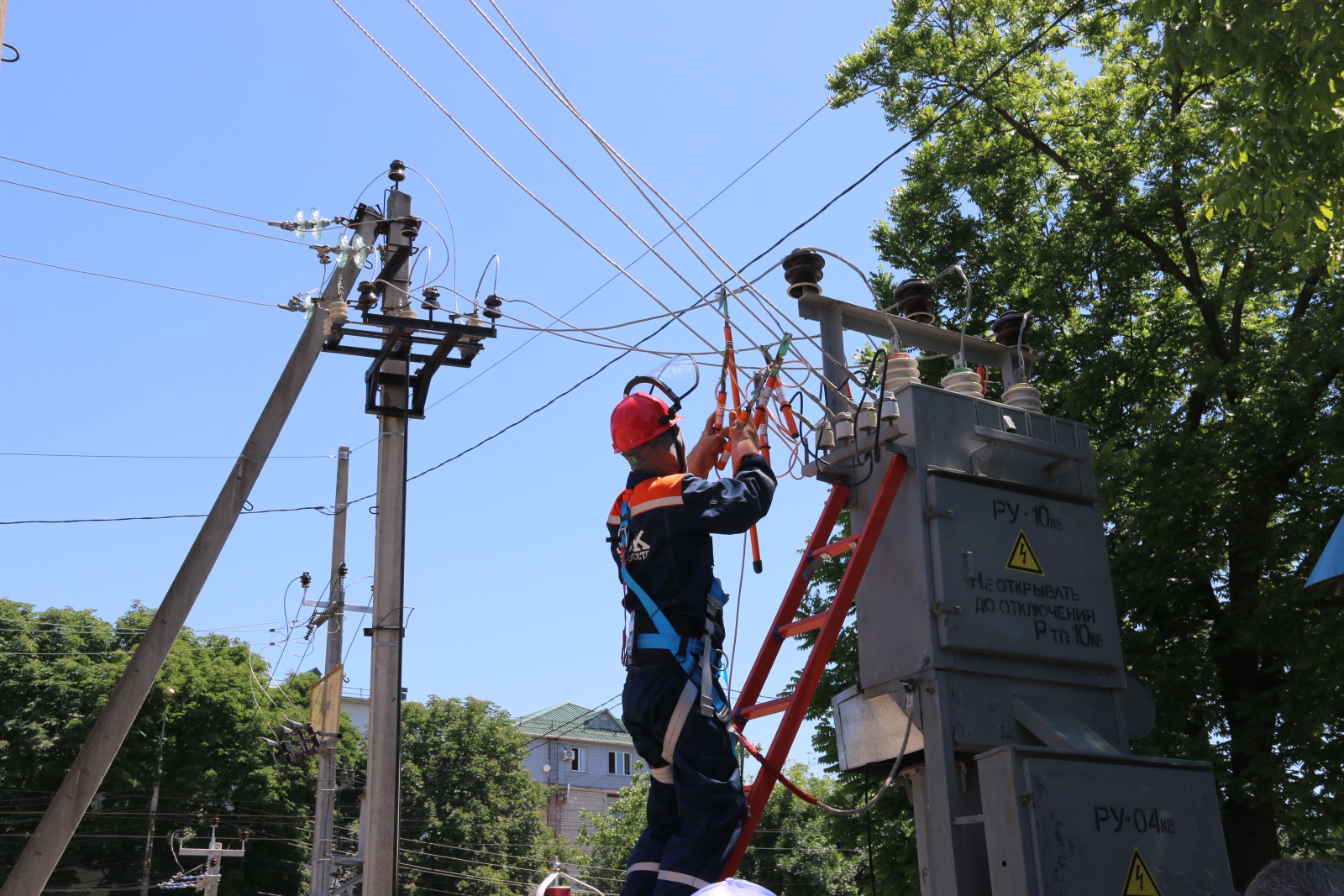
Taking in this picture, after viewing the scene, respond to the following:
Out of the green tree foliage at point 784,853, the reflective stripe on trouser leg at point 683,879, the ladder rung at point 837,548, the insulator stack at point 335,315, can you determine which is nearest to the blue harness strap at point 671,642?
the reflective stripe on trouser leg at point 683,879

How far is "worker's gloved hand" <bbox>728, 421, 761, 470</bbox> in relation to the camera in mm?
5266

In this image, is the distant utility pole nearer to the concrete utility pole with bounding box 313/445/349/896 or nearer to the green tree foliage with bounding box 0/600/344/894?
the concrete utility pole with bounding box 313/445/349/896

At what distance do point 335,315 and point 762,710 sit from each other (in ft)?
22.8

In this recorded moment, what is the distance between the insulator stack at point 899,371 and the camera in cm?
587

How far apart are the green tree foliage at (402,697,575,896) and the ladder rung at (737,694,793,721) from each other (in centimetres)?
3671

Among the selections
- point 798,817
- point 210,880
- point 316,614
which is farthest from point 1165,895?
point 798,817

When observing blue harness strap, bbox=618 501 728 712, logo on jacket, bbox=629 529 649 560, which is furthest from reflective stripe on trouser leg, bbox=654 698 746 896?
logo on jacket, bbox=629 529 649 560

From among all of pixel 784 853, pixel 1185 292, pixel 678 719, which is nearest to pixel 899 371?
pixel 678 719

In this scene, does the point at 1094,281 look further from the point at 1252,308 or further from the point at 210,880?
the point at 210,880

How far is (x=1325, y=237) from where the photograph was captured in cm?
891

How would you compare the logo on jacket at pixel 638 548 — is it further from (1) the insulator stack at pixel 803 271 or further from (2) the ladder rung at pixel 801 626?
(1) the insulator stack at pixel 803 271

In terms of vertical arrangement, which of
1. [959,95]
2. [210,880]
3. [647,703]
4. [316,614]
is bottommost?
[210,880]

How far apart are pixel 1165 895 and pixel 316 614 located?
70.8 ft

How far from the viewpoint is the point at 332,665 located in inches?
896
